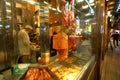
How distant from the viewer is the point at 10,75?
154 cm

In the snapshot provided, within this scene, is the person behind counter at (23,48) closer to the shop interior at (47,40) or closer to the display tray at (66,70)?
the shop interior at (47,40)

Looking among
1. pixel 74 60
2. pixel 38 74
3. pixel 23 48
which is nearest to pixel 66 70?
pixel 74 60

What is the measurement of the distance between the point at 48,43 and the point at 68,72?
73 cm

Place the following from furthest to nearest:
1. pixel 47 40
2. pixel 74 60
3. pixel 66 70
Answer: pixel 74 60, pixel 66 70, pixel 47 40

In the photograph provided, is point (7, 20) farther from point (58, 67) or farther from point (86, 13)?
point (86, 13)

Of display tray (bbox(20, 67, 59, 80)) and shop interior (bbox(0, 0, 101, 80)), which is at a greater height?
shop interior (bbox(0, 0, 101, 80))

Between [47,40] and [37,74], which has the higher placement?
[47,40]

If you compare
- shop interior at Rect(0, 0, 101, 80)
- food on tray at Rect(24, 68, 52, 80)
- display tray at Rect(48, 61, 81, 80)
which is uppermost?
shop interior at Rect(0, 0, 101, 80)

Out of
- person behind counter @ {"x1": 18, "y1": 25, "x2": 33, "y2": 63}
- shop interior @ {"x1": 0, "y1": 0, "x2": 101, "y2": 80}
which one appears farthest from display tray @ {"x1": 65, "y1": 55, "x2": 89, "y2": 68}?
person behind counter @ {"x1": 18, "y1": 25, "x2": 33, "y2": 63}

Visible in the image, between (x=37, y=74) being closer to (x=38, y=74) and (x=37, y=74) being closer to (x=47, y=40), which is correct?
(x=38, y=74)

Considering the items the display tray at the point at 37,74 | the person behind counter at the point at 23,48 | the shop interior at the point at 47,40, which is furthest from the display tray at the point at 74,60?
the display tray at the point at 37,74

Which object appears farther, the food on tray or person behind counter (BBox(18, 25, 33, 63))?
person behind counter (BBox(18, 25, 33, 63))

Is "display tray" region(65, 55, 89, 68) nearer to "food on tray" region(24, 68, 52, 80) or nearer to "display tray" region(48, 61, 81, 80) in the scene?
"display tray" region(48, 61, 81, 80)

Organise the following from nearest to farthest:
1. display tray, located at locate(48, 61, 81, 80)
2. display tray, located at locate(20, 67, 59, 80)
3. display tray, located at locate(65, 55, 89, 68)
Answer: display tray, located at locate(20, 67, 59, 80) → display tray, located at locate(48, 61, 81, 80) → display tray, located at locate(65, 55, 89, 68)
